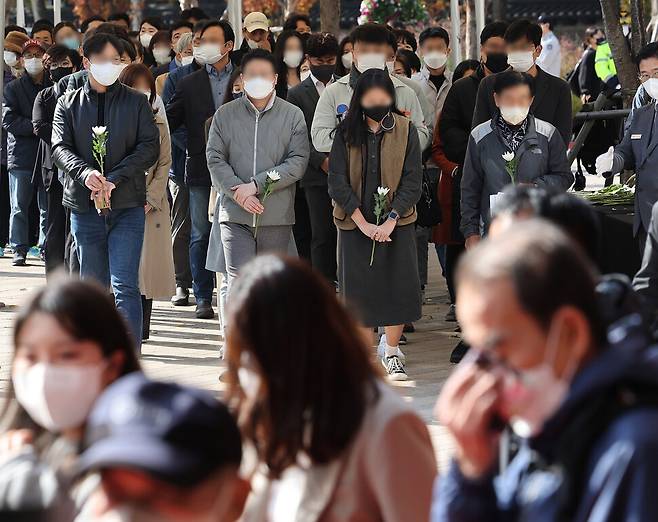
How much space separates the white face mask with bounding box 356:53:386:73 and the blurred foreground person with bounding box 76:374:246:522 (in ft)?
23.5

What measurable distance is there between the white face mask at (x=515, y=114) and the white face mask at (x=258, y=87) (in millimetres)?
1481

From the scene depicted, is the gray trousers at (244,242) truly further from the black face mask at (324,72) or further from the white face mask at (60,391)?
the white face mask at (60,391)

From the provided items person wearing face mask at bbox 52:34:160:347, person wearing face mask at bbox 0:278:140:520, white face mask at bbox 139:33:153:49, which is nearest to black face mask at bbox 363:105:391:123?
person wearing face mask at bbox 52:34:160:347

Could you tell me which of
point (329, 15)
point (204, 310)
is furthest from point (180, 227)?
point (329, 15)

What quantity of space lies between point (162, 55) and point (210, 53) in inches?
155

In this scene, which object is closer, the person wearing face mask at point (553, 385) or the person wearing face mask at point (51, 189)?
the person wearing face mask at point (553, 385)

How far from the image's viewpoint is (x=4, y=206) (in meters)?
14.8

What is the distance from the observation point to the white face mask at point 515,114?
8.38 metres

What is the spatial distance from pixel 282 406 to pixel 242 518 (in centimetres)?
39

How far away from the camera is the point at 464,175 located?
340 inches

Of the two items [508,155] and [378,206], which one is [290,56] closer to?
[378,206]

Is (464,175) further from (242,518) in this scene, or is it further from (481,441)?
(481,441)

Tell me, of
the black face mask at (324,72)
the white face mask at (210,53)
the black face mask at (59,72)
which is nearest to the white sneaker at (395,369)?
the black face mask at (324,72)

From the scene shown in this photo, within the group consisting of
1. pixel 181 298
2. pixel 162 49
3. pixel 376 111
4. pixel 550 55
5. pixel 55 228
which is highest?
pixel 162 49
